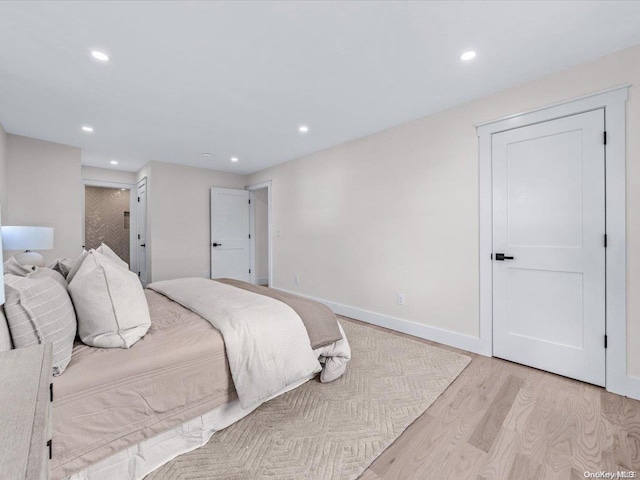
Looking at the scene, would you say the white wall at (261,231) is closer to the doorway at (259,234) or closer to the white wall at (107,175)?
the doorway at (259,234)

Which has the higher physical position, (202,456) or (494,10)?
(494,10)

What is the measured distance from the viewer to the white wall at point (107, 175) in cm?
489

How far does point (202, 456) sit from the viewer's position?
54.7 inches

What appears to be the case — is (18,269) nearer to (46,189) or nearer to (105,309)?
(105,309)

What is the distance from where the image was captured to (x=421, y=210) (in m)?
2.95

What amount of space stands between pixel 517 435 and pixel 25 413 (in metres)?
2.12

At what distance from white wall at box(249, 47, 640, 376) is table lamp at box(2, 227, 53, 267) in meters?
2.95

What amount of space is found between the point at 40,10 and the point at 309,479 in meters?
2.85

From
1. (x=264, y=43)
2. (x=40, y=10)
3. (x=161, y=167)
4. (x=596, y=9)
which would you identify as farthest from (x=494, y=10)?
(x=161, y=167)

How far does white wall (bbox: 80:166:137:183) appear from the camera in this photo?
16.1 feet

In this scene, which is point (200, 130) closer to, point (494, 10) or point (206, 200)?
point (206, 200)

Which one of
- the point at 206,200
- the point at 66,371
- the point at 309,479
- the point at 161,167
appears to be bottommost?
the point at 309,479

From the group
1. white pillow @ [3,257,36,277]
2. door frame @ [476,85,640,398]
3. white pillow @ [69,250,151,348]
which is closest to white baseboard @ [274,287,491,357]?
door frame @ [476,85,640,398]

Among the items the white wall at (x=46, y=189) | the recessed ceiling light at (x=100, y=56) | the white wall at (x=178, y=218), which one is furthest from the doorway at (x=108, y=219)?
the recessed ceiling light at (x=100, y=56)
